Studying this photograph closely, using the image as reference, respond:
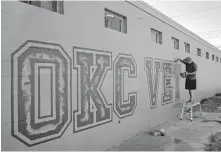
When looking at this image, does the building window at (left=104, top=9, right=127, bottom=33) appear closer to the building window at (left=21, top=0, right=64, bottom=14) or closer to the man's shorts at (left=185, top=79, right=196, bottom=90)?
the building window at (left=21, top=0, right=64, bottom=14)

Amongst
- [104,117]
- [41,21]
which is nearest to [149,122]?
[104,117]

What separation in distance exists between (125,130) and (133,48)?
217cm

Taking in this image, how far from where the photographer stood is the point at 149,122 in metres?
5.68

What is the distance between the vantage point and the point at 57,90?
3.06m

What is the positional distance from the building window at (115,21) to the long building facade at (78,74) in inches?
0.9

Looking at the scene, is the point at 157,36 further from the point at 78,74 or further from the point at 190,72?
the point at 78,74

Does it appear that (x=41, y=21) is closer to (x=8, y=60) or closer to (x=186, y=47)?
(x=8, y=60)

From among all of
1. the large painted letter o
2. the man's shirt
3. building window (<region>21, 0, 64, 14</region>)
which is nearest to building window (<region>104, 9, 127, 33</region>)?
building window (<region>21, 0, 64, 14</region>)

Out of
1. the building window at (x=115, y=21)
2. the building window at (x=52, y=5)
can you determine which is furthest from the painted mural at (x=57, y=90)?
the building window at (x=115, y=21)

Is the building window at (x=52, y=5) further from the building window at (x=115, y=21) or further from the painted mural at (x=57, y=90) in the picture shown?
the building window at (x=115, y=21)

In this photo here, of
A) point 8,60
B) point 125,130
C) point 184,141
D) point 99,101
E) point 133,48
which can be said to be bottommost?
point 184,141

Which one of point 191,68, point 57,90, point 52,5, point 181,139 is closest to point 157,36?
point 191,68

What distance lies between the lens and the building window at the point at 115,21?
432cm

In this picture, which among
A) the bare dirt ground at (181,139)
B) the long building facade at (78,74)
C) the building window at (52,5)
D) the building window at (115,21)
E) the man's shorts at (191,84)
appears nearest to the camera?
the long building facade at (78,74)
